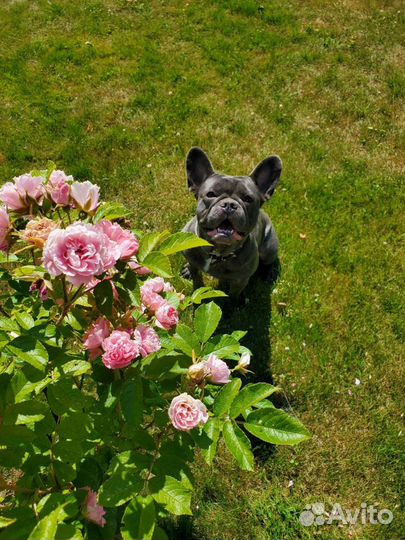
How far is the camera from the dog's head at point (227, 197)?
3.14 meters

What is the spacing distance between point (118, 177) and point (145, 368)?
149 inches

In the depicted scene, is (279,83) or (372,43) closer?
(279,83)

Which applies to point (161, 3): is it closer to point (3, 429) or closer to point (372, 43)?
point (372, 43)

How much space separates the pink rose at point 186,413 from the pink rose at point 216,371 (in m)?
0.14

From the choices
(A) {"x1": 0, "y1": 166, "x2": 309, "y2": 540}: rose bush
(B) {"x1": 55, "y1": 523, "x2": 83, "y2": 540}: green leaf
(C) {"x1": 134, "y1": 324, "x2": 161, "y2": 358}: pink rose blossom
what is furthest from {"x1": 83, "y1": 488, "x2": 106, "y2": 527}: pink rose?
(C) {"x1": 134, "y1": 324, "x2": 161, "y2": 358}: pink rose blossom

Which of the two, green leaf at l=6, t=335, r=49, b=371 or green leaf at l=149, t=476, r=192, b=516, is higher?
green leaf at l=6, t=335, r=49, b=371

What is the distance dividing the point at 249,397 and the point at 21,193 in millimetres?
951

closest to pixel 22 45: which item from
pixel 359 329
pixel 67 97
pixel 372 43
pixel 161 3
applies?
pixel 67 97

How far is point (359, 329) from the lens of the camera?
13.1 feet

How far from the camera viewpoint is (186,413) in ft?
4.52

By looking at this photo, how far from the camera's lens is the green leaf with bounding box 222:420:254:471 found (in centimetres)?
144

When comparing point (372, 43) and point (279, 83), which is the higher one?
point (372, 43)

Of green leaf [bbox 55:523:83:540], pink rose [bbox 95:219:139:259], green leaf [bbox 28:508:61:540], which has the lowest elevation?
green leaf [bbox 55:523:83:540]

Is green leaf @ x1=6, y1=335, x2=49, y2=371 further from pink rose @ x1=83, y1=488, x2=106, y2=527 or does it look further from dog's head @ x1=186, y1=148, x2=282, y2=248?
dog's head @ x1=186, y1=148, x2=282, y2=248
